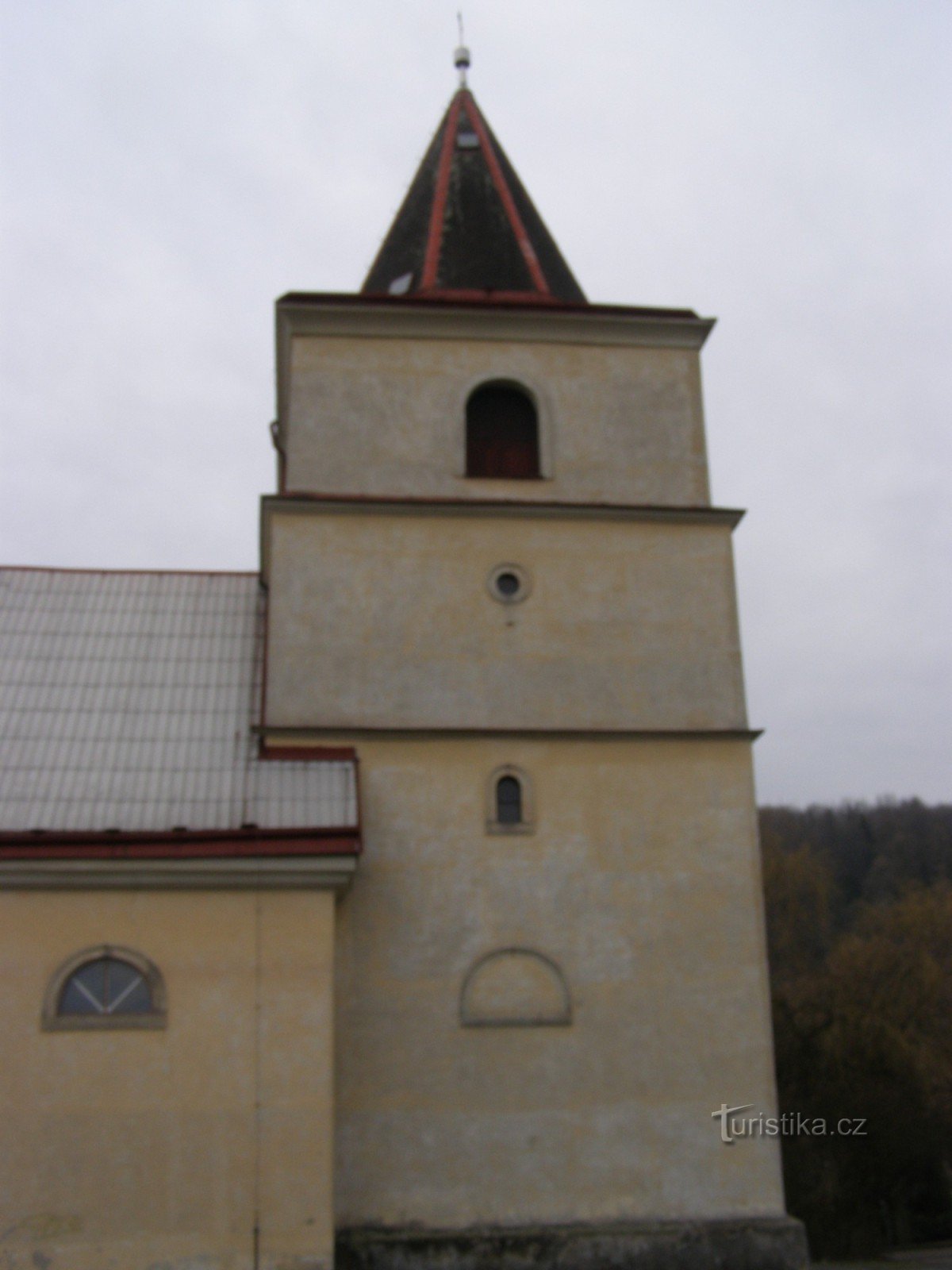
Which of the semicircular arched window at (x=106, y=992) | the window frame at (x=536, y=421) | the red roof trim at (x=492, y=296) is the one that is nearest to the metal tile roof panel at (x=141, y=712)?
the semicircular arched window at (x=106, y=992)

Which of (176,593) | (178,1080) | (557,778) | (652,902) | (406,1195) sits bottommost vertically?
(406,1195)

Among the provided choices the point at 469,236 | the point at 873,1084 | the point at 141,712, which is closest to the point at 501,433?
the point at 469,236

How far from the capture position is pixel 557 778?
44.5 ft

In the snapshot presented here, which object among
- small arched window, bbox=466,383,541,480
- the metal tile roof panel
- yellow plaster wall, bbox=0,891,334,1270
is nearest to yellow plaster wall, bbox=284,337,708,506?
small arched window, bbox=466,383,541,480

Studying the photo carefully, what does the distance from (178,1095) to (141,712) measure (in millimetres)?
4121

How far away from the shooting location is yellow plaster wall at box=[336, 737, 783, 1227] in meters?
12.3

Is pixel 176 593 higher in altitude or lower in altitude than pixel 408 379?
lower

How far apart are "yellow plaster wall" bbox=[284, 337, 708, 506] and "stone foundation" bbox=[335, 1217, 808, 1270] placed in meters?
7.78

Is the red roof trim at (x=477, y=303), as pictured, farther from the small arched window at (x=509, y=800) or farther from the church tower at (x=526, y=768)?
the small arched window at (x=509, y=800)

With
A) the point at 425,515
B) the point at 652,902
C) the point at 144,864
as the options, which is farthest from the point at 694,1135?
the point at 425,515

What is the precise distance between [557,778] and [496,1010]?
2481mm

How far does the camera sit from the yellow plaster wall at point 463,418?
48.5 ft

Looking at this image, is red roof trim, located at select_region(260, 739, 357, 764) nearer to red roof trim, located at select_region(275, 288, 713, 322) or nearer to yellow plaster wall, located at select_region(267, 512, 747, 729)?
yellow plaster wall, located at select_region(267, 512, 747, 729)

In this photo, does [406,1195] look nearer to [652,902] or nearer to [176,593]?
[652,902]
